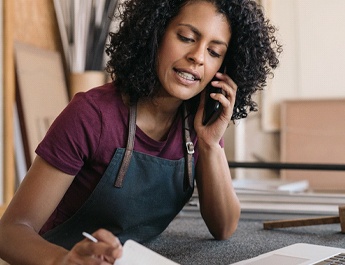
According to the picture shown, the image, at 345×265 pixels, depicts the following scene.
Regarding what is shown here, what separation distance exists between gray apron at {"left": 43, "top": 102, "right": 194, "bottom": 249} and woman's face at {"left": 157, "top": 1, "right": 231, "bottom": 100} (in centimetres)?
10

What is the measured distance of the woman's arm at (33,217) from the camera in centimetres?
90

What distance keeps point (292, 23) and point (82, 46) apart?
151 centimetres

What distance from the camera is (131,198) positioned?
1142 mm

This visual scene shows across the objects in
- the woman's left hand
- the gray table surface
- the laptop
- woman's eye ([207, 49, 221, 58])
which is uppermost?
woman's eye ([207, 49, 221, 58])

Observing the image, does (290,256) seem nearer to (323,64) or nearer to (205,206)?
(205,206)

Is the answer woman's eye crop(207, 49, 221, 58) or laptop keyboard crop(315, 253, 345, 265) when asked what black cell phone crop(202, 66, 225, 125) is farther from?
laptop keyboard crop(315, 253, 345, 265)

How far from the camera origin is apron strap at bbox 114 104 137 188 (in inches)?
43.8

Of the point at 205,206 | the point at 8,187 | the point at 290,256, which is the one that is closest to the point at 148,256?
the point at 290,256

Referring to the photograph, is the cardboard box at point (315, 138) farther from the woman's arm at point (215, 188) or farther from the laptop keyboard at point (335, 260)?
the laptop keyboard at point (335, 260)

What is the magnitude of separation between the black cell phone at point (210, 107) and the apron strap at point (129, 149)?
0.19 m

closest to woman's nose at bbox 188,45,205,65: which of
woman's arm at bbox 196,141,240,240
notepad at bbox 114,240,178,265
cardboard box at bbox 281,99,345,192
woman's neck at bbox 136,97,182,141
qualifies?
woman's neck at bbox 136,97,182,141

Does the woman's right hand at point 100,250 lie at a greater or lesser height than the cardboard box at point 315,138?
greater

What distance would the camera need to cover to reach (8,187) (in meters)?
2.67

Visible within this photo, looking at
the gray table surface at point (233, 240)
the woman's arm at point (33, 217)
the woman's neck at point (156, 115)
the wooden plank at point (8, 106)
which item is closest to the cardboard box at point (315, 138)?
the wooden plank at point (8, 106)
